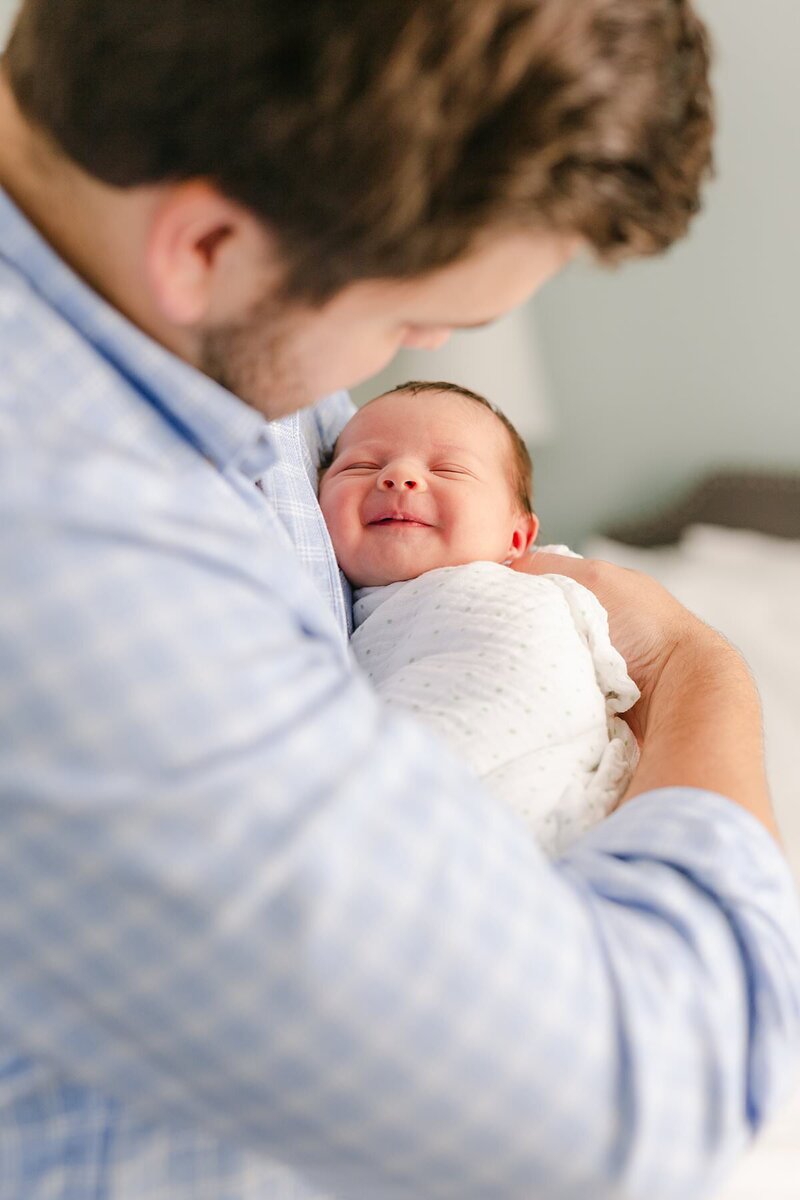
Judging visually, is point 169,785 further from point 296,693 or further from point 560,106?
point 560,106

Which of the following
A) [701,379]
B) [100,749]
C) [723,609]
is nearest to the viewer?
[100,749]

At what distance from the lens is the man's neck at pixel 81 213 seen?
1.98 ft

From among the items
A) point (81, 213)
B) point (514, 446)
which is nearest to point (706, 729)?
point (81, 213)

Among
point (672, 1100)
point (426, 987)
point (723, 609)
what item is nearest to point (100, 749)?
point (426, 987)

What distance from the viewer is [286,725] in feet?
1.65

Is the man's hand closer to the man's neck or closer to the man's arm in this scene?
the man's arm

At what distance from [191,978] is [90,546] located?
0.66 ft

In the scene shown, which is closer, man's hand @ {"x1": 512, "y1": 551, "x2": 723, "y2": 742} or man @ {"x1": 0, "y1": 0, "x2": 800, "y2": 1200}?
man @ {"x1": 0, "y1": 0, "x2": 800, "y2": 1200}

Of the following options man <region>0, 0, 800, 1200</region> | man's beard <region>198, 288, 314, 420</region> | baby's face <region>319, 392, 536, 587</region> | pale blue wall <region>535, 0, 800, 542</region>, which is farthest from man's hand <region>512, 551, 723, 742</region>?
pale blue wall <region>535, 0, 800, 542</region>

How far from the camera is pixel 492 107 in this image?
0.55m

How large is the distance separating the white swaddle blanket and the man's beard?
37cm

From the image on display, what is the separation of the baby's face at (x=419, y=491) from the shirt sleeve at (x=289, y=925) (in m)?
0.67

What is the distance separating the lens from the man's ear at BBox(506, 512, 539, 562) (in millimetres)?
1413

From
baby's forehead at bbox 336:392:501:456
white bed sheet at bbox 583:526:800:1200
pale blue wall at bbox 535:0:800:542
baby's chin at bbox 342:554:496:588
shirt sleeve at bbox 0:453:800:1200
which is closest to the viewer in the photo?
shirt sleeve at bbox 0:453:800:1200
